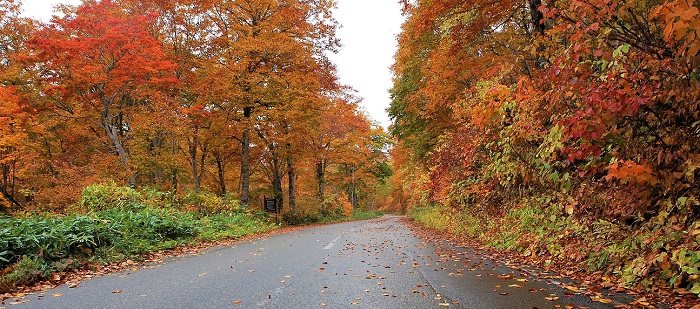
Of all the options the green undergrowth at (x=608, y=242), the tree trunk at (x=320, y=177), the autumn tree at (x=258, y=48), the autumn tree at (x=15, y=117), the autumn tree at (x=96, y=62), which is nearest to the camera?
the green undergrowth at (x=608, y=242)

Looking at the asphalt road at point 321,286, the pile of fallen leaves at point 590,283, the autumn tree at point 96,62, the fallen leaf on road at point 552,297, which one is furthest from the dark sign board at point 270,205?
the fallen leaf on road at point 552,297

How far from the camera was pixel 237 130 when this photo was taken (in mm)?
20312

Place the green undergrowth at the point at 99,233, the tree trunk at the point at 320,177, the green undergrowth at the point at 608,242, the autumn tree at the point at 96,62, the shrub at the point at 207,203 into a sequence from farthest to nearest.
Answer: the tree trunk at the point at 320,177 < the shrub at the point at 207,203 < the autumn tree at the point at 96,62 < the green undergrowth at the point at 99,233 < the green undergrowth at the point at 608,242

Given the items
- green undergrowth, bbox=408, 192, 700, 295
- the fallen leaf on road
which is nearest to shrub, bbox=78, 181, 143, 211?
green undergrowth, bbox=408, 192, 700, 295

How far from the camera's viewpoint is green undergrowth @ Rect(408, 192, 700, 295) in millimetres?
4078

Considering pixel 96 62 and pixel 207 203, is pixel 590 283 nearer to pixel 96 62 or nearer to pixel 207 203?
pixel 207 203

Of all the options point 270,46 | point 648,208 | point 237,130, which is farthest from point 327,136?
point 648,208

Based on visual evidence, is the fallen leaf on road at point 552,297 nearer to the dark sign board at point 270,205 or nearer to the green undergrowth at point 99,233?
the green undergrowth at point 99,233

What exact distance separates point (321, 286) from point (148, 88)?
1637 cm

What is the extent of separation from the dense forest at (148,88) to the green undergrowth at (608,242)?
12464 millimetres

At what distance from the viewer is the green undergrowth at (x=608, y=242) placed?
4.08 meters

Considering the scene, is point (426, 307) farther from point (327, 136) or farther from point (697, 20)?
point (327, 136)

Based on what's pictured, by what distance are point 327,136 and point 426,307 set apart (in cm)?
2659

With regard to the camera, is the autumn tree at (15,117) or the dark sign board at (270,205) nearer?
the autumn tree at (15,117)
